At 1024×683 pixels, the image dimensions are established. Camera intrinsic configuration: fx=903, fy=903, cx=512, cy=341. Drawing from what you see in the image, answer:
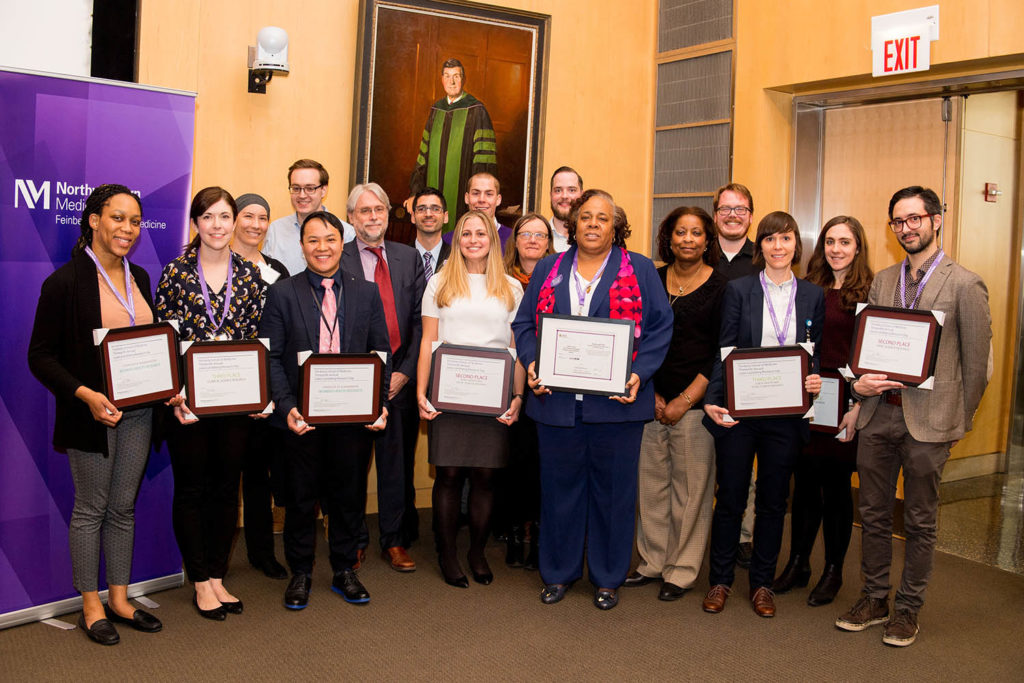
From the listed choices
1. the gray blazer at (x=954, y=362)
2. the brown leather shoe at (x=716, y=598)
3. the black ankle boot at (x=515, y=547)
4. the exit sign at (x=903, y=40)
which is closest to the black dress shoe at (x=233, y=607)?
the black ankle boot at (x=515, y=547)

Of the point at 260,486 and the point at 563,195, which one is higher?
the point at 563,195

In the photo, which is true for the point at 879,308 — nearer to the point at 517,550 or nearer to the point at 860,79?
the point at 517,550

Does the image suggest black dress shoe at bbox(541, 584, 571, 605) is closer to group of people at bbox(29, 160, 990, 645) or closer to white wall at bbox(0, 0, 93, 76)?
group of people at bbox(29, 160, 990, 645)

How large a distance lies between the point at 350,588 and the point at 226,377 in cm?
107

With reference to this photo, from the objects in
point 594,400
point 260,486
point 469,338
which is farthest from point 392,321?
point 594,400

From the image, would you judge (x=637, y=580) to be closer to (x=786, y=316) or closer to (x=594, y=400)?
(x=594, y=400)

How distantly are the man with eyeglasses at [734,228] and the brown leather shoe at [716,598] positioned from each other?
138 cm

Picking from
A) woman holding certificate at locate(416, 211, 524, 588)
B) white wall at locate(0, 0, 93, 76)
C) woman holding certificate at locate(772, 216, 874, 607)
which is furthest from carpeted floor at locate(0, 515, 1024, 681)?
white wall at locate(0, 0, 93, 76)

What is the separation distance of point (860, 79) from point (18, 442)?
487 cm

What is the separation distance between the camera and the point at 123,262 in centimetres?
345

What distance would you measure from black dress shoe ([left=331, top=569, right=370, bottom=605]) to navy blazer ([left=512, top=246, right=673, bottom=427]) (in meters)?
1.03

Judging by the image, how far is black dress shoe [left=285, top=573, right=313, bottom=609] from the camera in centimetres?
372

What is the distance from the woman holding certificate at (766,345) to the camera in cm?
368

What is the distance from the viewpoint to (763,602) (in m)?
3.82
